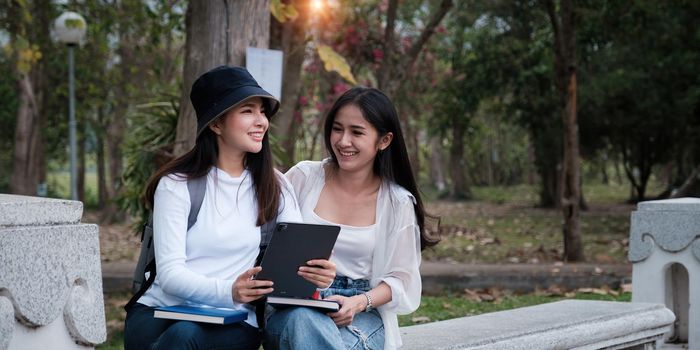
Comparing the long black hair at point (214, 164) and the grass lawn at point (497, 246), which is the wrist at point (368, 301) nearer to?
the long black hair at point (214, 164)

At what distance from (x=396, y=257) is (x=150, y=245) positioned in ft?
3.40

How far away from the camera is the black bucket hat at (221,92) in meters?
3.77

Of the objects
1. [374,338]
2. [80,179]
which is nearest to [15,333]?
[374,338]

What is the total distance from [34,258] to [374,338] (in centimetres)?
152

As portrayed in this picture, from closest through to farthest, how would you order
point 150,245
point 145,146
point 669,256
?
point 150,245 < point 669,256 < point 145,146

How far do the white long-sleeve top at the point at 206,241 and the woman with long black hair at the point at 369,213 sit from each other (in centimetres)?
40

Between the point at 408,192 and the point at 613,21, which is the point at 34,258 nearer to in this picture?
the point at 408,192

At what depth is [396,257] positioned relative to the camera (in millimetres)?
4113

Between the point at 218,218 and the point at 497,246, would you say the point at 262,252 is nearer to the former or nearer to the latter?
the point at 218,218

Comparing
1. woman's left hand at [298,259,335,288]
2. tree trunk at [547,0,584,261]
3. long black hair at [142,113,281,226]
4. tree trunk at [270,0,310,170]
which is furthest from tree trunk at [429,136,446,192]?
woman's left hand at [298,259,335,288]

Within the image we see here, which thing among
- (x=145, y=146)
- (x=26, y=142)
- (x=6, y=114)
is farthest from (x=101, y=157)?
(x=145, y=146)

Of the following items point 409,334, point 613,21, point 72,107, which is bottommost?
point 409,334

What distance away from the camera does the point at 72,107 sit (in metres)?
16.6

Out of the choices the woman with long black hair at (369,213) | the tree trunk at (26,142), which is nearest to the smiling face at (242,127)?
the woman with long black hair at (369,213)
